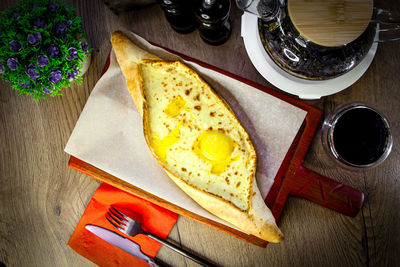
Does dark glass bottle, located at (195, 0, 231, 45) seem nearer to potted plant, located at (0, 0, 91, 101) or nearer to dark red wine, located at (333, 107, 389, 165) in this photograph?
potted plant, located at (0, 0, 91, 101)

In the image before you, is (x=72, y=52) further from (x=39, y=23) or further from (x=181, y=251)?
(x=181, y=251)

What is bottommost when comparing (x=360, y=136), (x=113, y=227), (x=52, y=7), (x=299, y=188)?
(x=113, y=227)

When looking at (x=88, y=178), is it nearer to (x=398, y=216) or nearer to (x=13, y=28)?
(x=13, y=28)

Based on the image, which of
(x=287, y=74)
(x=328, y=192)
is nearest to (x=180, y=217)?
(x=328, y=192)

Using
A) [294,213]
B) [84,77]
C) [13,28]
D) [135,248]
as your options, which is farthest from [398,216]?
[13,28]

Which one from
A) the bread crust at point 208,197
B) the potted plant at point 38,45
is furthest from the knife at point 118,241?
the potted plant at point 38,45

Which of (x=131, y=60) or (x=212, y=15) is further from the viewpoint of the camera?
(x=131, y=60)
